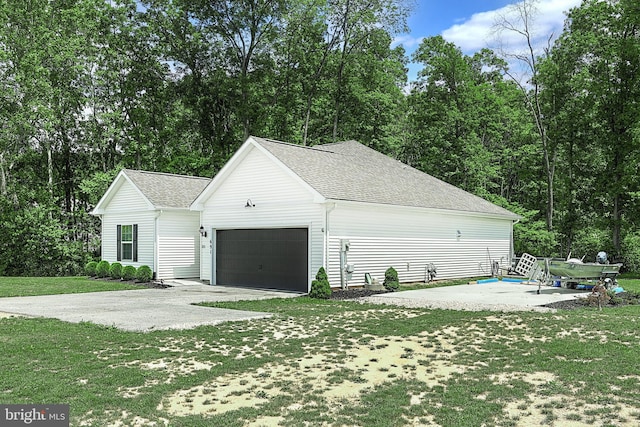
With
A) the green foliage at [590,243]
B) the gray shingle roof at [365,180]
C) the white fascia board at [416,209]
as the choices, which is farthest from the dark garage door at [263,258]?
the green foliage at [590,243]

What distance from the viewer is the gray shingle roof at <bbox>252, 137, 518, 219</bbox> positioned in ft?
59.8

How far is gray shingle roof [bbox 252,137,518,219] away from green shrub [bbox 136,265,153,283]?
7.04 metres

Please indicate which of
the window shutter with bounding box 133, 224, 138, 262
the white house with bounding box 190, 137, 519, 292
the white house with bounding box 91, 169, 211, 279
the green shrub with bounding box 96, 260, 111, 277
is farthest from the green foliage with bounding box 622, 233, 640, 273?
the green shrub with bounding box 96, 260, 111, 277

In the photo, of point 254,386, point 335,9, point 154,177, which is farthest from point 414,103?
point 254,386

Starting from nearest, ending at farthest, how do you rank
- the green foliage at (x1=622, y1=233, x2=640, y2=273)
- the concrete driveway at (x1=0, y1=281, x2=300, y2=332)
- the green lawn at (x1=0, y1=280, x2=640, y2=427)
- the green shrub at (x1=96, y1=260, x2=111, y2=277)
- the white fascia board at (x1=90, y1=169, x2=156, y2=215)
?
the green lawn at (x1=0, y1=280, x2=640, y2=427) → the concrete driveway at (x1=0, y1=281, x2=300, y2=332) → the white fascia board at (x1=90, y1=169, x2=156, y2=215) → the green shrub at (x1=96, y1=260, x2=111, y2=277) → the green foliage at (x1=622, y1=233, x2=640, y2=273)

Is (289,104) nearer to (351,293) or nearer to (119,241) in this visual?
(119,241)

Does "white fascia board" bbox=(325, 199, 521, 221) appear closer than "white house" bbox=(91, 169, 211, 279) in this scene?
Yes

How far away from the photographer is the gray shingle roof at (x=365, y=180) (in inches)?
718

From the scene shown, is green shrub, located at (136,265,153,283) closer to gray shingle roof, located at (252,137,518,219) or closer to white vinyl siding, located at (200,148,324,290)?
white vinyl siding, located at (200,148,324,290)

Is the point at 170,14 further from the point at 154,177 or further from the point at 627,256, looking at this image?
the point at 627,256

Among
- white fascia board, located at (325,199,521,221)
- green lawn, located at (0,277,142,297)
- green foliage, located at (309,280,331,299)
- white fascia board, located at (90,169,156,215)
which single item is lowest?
green lawn, located at (0,277,142,297)

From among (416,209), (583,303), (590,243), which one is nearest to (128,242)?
(416,209)

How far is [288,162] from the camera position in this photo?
60.4 ft

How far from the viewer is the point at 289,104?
3728 centimetres
